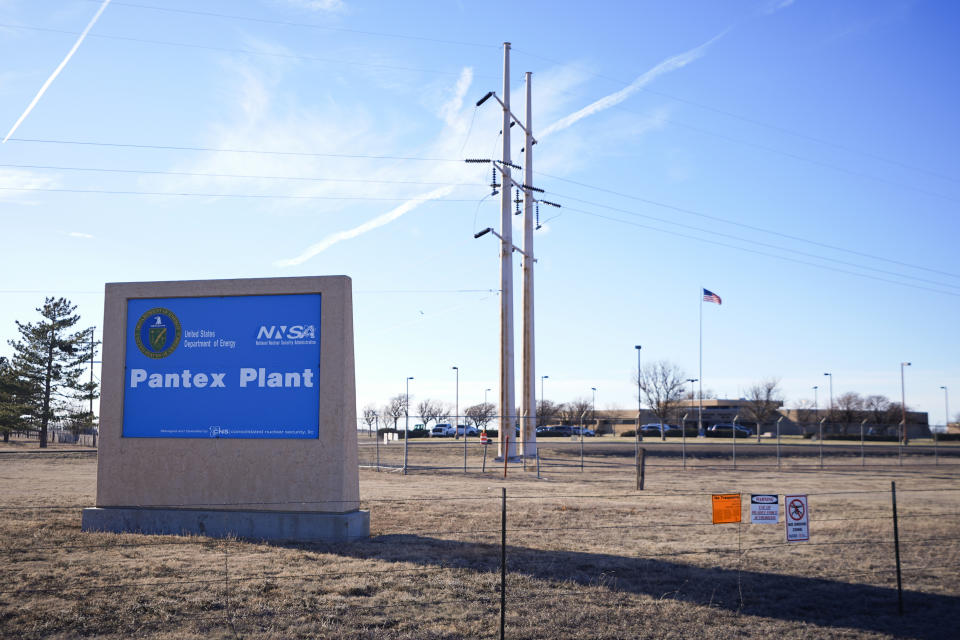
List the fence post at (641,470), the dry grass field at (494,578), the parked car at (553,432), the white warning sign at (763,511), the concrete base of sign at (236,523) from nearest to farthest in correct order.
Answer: the dry grass field at (494,578) < the white warning sign at (763,511) < the concrete base of sign at (236,523) < the fence post at (641,470) < the parked car at (553,432)

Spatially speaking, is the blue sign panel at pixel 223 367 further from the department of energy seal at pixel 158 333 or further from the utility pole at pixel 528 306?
the utility pole at pixel 528 306

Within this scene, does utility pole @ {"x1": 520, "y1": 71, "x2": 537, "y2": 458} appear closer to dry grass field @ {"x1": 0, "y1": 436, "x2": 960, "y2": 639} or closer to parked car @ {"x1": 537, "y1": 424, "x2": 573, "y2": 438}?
dry grass field @ {"x1": 0, "y1": 436, "x2": 960, "y2": 639}

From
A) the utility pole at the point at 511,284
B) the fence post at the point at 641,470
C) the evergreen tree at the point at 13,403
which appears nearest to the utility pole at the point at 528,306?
the utility pole at the point at 511,284

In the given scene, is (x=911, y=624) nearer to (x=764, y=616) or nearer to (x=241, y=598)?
(x=764, y=616)

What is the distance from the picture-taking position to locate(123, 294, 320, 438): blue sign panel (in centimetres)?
1386

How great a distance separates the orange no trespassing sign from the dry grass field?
97cm

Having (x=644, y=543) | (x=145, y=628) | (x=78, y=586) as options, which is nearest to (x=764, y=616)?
(x=644, y=543)

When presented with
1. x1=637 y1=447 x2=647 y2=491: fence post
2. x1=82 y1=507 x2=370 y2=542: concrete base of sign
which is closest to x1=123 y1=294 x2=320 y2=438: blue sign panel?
x1=82 y1=507 x2=370 y2=542: concrete base of sign

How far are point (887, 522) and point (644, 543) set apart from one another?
649 centimetres

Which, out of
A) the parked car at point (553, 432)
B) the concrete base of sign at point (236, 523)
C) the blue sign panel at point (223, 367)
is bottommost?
the parked car at point (553, 432)

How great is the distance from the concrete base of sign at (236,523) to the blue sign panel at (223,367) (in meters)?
1.36

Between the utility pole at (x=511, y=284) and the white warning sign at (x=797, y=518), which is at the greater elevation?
the utility pole at (x=511, y=284)

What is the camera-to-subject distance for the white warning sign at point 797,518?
33.3 ft

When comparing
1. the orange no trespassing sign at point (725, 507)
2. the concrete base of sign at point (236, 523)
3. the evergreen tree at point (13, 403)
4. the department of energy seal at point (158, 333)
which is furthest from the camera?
the evergreen tree at point (13, 403)
